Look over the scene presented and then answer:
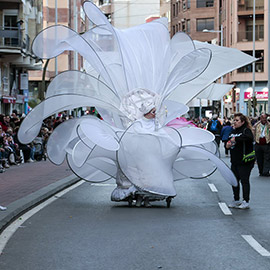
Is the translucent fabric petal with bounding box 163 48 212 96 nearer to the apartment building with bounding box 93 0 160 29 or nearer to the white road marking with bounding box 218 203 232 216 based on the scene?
the white road marking with bounding box 218 203 232 216

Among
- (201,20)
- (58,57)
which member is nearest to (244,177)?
(58,57)

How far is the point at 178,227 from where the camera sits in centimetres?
1105

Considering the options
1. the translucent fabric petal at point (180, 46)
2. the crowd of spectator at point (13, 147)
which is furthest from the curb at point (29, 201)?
the crowd of spectator at point (13, 147)

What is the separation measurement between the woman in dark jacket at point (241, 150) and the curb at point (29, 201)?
11.9 ft

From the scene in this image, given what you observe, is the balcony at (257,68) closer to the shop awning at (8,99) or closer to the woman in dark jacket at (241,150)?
the shop awning at (8,99)

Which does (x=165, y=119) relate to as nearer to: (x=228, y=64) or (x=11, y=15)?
(x=228, y=64)

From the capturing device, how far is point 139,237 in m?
10.1

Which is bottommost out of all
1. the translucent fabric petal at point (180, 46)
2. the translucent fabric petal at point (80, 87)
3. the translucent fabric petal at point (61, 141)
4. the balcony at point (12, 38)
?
the translucent fabric petal at point (61, 141)

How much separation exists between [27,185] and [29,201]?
12.8 feet

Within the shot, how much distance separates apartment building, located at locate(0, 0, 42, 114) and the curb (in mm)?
23688

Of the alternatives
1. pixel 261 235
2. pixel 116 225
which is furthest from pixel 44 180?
pixel 261 235

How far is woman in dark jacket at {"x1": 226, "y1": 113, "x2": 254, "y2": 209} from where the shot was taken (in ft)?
44.9

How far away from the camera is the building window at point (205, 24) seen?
9862 centimetres

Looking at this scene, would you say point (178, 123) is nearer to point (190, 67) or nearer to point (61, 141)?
point (190, 67)
